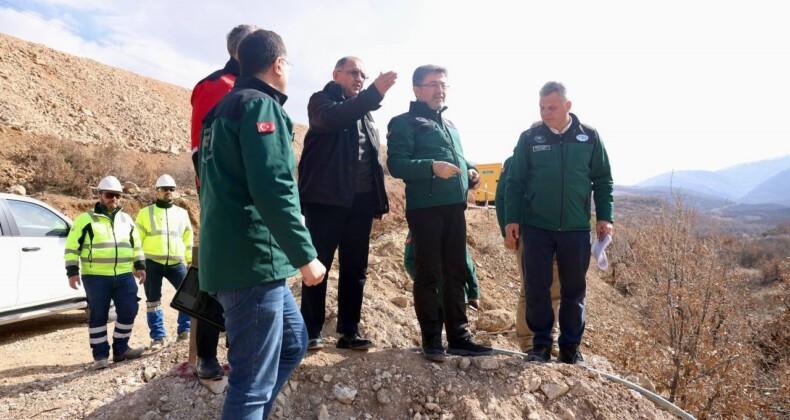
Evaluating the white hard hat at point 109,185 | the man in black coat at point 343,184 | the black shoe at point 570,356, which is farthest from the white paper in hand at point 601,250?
the white hard hat at point 109,185

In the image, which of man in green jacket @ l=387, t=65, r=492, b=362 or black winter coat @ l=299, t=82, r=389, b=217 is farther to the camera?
man in green jacket @ l=387, t=65, r=492, b=362

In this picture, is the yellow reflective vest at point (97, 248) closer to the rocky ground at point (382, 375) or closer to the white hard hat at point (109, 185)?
the white hard hat at point (109, 185)

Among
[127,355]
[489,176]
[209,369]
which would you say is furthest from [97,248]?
[489,176]

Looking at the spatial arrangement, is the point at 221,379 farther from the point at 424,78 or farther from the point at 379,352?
the point at 424,78

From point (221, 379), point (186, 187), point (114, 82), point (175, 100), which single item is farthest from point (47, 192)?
point (175, 100)

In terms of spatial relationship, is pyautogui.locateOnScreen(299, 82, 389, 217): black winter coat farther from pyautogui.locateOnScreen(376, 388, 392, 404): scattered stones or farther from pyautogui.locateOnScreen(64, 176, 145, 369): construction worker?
Result: pyautogui.locateOnScreen(64, 176, 145, 369): construction worker

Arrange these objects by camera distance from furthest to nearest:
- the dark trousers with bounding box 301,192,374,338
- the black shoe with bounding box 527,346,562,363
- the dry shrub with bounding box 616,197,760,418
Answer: the dry shrub with bounding box 616,197,760,418, the black shoe with bounding box 527,346,562,363, the dark trousers with bounding box 301,192,374,338

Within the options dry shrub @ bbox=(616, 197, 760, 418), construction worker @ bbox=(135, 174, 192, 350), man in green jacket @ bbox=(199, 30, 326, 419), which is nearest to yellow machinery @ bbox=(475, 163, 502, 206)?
dry shrub @ bbox=(616, 197, 760, 418)

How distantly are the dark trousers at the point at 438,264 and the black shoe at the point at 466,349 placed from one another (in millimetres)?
35

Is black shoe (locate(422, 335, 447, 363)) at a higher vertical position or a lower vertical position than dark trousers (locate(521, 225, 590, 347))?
lower

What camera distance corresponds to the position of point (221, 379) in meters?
2.84

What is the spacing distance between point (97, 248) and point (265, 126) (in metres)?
3.68

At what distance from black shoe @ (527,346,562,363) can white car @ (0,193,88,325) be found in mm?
5613

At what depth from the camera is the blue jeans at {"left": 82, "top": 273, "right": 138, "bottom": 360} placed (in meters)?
4.50
